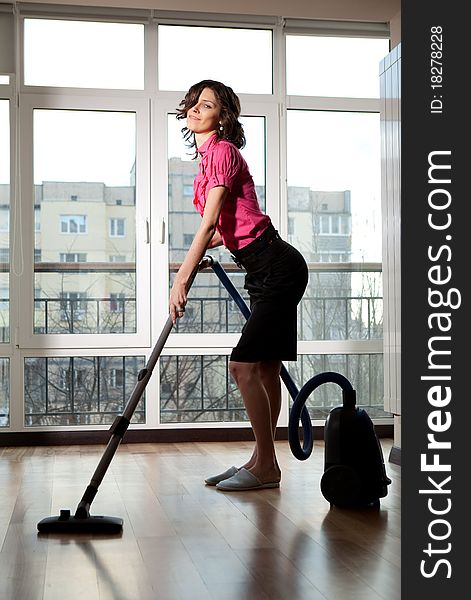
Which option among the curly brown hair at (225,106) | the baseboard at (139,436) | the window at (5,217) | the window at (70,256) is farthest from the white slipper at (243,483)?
the window at (5,217)

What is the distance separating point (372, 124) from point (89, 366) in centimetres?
199

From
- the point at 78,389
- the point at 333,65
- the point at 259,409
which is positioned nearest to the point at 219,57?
the point at 333,65

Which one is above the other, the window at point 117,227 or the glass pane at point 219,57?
the glass pane at point 219,57

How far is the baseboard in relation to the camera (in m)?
4.75

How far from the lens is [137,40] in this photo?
16.1ft

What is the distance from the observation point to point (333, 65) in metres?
5.11

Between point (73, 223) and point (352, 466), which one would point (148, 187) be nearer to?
point (73, 223)

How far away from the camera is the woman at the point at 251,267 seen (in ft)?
10.5

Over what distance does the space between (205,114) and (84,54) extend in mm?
1833

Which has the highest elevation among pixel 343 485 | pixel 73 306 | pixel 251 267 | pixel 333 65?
pixel 333 65

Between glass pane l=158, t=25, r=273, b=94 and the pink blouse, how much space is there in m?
1.79

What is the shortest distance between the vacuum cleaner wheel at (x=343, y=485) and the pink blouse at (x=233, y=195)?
848mm

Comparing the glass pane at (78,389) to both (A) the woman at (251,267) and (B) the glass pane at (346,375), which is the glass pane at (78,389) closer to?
(B) the glass pane at (346,375)

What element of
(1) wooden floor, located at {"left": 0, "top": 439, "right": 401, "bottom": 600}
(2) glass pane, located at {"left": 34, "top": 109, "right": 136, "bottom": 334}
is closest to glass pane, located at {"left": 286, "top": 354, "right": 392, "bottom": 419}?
(2) glass pane, located at {"left": 34, "top": 109, "right": 136, "bottom": 334}
